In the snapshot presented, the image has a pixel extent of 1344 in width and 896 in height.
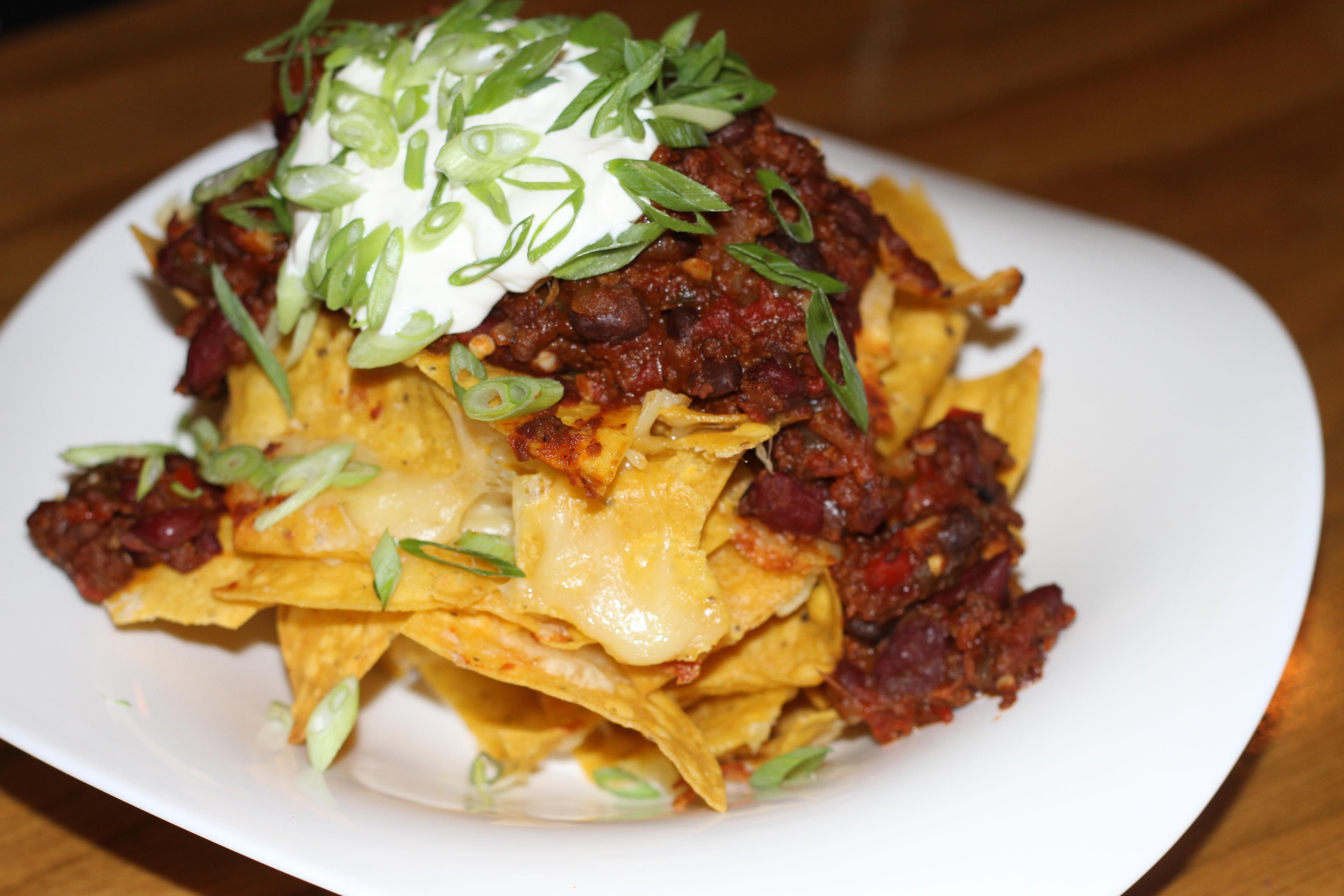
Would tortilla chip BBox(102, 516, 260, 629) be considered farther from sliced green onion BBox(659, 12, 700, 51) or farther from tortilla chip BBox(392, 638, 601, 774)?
sliced green onion BBox(659, 12, 700, 51)

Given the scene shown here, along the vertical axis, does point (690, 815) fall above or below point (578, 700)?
below

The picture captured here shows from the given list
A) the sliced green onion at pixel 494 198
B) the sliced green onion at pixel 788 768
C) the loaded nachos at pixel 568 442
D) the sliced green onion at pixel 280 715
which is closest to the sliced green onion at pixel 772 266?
the loaded nachos at pixel 568 442

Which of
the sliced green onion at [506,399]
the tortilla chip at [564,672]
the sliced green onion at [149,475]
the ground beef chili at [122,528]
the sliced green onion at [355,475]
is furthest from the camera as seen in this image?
the sliced green onion at [149,475]

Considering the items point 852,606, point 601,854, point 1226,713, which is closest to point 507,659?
point 601,854

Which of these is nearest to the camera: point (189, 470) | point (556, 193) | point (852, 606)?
point (556, 193)

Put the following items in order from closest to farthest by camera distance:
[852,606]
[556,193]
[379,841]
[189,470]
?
1. [379,841]
2. [556,193]
3. [852,606]
4. [189,470]

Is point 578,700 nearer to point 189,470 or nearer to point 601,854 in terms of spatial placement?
point 601,854

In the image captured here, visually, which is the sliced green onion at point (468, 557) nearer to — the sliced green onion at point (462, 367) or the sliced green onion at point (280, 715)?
the sliced green onion at point (462, 367)
